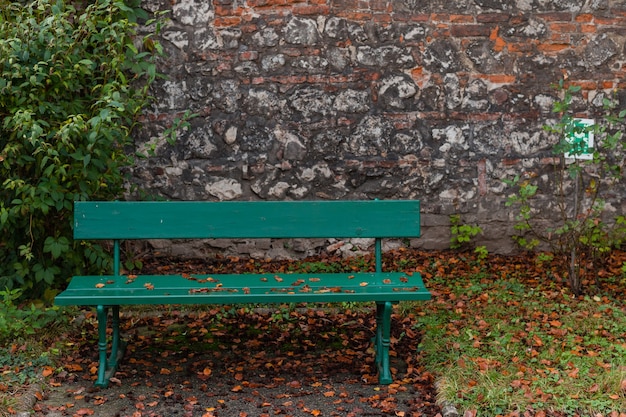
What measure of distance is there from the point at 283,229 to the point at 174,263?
2020 millimetres

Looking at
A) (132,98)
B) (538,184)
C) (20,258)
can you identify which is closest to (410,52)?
(538,184)

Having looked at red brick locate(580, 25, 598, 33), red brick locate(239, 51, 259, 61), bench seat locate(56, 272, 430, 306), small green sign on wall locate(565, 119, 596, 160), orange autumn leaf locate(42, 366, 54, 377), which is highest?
red brick locate(580, 25, 598, 33)

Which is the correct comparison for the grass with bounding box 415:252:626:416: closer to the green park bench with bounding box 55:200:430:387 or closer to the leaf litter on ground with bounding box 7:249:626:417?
the leaf litter on ground with bounding box 7:249:626:417

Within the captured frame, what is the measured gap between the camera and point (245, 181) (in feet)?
21.6

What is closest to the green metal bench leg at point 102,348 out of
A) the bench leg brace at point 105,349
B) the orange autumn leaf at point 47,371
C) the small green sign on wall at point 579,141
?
the bench leg brace at point 105,349

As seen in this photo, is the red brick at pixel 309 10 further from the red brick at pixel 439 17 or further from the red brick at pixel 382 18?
the red brick at pixel 439 17

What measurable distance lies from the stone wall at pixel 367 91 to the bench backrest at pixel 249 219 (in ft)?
5.76

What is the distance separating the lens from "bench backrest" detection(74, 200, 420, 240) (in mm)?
4777

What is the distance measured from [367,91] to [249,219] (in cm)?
211

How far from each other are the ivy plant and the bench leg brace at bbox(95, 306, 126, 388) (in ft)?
3.26

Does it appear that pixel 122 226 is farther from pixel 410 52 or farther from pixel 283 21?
pixel 410 52

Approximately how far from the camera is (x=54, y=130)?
5301mm

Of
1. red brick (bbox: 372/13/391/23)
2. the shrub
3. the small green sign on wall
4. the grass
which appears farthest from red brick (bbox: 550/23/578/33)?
the grass

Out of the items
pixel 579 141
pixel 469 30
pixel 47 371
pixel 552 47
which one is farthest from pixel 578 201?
pixel 47 371
